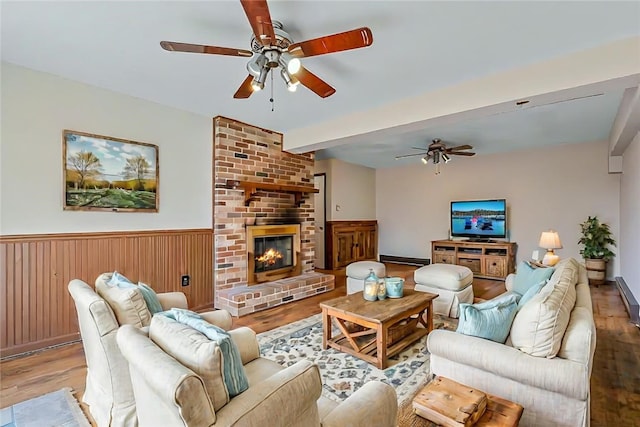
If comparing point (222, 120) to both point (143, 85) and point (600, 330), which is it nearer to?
point (143, 85)

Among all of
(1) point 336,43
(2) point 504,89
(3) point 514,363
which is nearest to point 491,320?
(3) point 514,363

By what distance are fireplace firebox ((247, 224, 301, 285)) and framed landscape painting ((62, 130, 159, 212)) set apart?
1398 millimetres

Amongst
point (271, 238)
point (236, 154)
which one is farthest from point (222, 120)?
point (271, 238)

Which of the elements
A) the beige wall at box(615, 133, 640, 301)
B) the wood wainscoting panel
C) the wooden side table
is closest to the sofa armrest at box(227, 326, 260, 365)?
the wooden side table

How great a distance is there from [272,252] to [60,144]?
282 cm

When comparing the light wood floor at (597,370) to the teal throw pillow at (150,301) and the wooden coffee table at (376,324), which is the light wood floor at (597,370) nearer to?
the teal throw pillow at (150,301)

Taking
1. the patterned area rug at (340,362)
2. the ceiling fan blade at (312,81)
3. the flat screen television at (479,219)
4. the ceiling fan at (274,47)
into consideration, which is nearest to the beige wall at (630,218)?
the flat screen television at (479,219)

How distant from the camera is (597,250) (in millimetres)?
5141

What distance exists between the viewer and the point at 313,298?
452 centimetres

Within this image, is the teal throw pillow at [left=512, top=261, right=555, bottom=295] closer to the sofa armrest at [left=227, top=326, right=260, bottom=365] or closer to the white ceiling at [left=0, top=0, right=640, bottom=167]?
the white ceiling at [left=0, top=0, right=640, bottom=167]

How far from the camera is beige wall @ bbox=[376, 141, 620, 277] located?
542cm

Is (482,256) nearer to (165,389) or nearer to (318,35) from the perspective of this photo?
(318,35)

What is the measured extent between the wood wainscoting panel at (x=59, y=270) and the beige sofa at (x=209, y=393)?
7.66ft

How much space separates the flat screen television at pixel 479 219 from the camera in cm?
606
